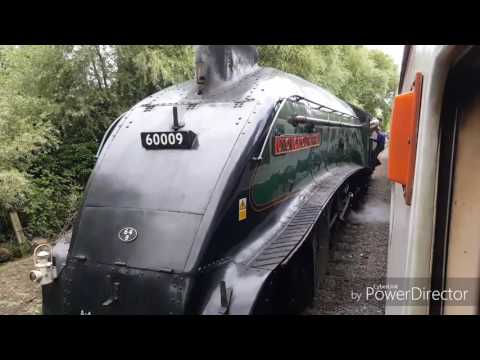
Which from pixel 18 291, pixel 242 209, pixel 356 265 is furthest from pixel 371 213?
pixel 18 291

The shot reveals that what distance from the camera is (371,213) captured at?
7938 mm

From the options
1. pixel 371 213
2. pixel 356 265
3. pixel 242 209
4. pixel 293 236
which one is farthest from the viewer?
pixel 371 213

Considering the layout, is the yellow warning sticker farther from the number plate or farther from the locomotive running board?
the number plate

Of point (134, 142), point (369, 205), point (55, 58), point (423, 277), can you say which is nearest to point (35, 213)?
point (55, 58)

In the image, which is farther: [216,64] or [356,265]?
[356,265]

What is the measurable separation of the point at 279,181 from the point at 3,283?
4.58 metres

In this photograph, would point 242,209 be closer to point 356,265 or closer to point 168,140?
point 168,140

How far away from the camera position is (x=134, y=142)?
355 centimetres

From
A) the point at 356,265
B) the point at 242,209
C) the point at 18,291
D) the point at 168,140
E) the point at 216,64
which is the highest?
the point at 216,64

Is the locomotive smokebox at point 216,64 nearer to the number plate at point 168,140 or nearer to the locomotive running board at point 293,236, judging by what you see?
the number plate at point 168,140

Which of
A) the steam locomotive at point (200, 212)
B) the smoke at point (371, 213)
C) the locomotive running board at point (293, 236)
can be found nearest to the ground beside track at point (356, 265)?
the smoke at point (371, 213)

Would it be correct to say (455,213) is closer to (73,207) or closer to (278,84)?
(278,84)

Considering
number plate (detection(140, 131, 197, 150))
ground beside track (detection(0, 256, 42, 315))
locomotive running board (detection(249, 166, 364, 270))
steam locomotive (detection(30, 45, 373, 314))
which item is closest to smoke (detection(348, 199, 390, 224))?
locomotive running board (detection(249, 166, 364, 270))

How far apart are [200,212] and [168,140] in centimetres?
77
